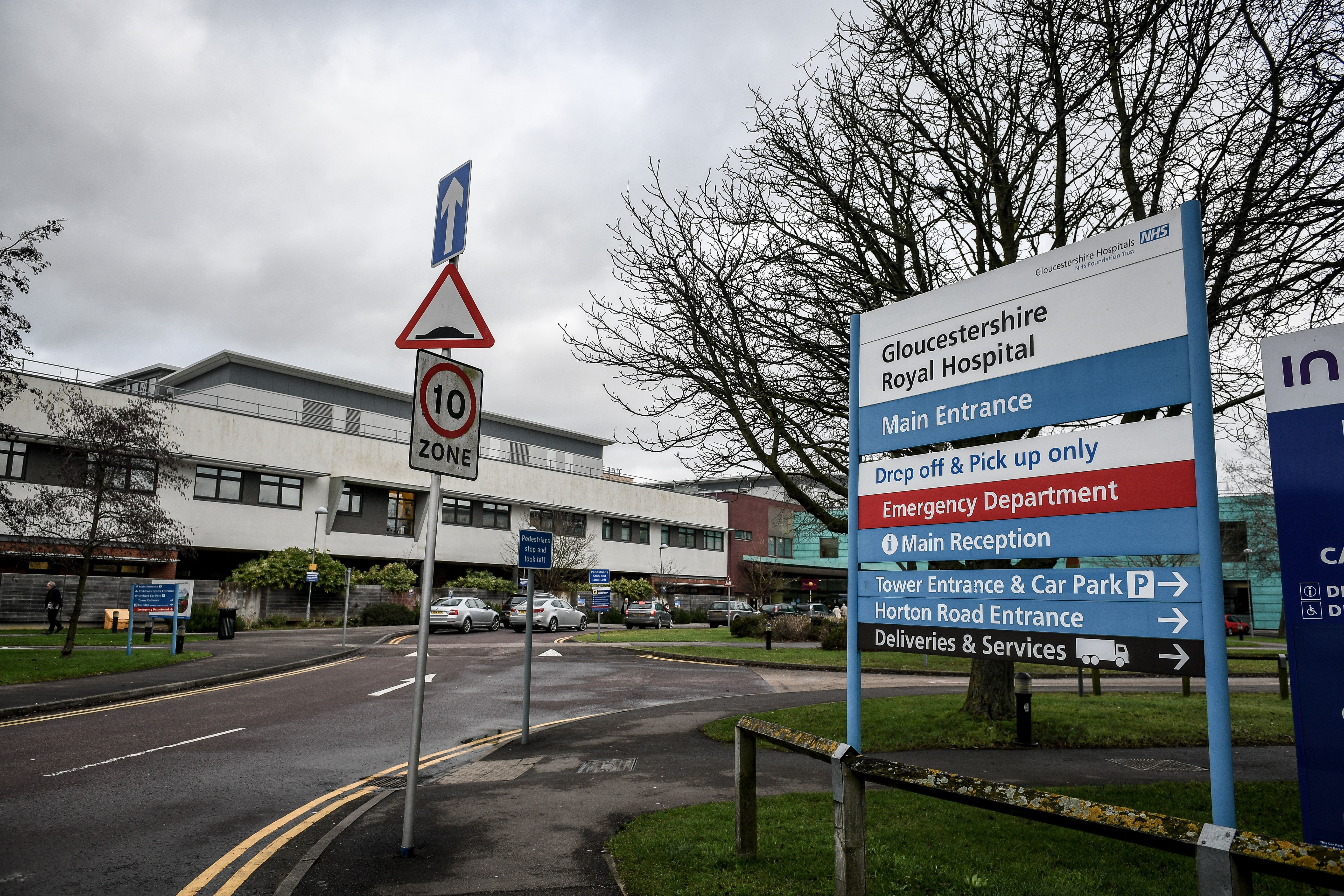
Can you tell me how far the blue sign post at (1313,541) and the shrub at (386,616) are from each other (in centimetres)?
4172

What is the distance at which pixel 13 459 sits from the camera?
33594 mm

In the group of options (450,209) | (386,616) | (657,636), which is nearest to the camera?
(450,209)

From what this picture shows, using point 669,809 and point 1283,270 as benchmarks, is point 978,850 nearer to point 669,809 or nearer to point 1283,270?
point 669,809

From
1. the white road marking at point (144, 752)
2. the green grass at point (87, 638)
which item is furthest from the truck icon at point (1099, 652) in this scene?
the green grass at point (87, 638)

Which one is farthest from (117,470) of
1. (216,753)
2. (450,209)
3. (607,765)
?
(450,209)

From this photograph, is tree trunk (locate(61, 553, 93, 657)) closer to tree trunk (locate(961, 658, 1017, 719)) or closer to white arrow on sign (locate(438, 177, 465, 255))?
white arrow on sign (locate(438, 177, 465, 255))

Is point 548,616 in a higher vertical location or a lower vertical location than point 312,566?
lower

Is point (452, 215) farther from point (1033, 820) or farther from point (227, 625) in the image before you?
point (227, 625)

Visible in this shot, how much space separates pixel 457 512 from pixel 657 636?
19.2 meters

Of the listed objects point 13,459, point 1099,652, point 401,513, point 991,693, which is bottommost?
point 991,693

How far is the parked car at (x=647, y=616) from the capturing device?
4575 centimetres

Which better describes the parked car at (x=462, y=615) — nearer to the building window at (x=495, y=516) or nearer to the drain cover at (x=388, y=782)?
the building window at (x=495, y=516)

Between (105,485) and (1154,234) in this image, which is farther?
(105,485)

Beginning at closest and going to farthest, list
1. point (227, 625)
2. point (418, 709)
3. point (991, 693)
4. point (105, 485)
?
point (418, 709) < point (991, 693) < point (105, 485) < point (227, 625)
